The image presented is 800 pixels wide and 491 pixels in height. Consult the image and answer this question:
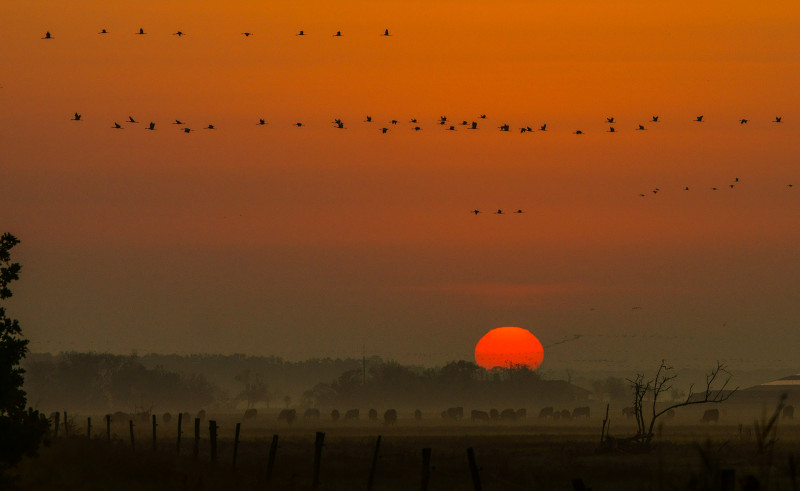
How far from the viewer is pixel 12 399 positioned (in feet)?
72.8

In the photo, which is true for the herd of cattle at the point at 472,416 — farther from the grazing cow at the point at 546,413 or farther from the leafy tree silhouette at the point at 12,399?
the leafy tree silhouette at the point at 12,399

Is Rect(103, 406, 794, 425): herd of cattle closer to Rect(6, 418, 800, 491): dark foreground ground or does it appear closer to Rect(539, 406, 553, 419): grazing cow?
Rect(539, 406, 553, 419): grazing cow

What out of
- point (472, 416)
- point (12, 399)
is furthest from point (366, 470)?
point (472, 416)

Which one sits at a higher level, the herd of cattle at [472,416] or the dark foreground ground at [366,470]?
the herd of cattle at [472,416]

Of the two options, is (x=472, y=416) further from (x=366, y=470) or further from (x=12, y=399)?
(x=12, y=399)

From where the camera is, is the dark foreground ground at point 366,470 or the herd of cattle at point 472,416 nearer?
the dark foreground ground at point 366,470

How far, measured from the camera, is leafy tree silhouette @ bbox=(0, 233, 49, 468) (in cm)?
2184

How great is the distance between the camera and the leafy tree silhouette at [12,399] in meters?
21.8

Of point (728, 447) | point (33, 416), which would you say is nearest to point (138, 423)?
point (728, 447)

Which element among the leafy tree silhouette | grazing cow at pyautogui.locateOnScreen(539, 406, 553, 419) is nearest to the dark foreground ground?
the leafy tree silhouette

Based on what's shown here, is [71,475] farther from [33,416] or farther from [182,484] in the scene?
[33,416]

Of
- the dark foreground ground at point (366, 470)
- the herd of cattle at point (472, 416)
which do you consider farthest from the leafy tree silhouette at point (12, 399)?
the herd of cattle at point (472, 416)

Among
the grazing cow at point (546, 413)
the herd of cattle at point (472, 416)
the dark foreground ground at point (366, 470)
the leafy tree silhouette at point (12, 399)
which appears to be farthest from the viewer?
the grazing cow at point (546, 413)

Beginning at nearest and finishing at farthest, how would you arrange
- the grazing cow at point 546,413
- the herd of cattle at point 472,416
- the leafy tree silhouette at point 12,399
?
the leafy tree silhouette at point 12,399 → the herd of cattle at point 472,416 → the grazing cow at point 546,413
